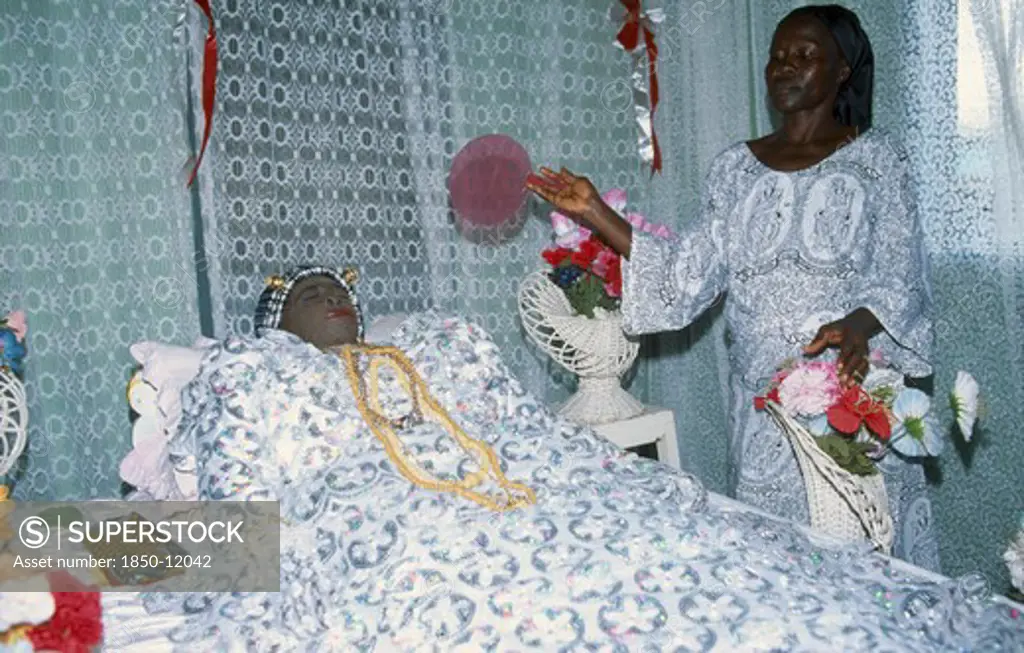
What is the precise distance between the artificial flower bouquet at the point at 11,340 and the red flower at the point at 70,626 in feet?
3.32

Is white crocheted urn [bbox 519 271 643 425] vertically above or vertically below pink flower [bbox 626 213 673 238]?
below

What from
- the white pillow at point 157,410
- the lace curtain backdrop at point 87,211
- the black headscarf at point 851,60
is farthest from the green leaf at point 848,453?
the lace curtain backdrop at point 87,211

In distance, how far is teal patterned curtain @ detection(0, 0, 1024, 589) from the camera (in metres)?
2.75

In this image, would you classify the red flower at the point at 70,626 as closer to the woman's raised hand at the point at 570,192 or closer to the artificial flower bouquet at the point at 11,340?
the artificial flower bouquet at the point at 11,340

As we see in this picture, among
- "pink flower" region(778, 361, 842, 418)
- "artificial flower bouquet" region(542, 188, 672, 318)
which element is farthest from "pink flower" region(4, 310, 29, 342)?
"pink flower" region(778, 361, 842, 418)

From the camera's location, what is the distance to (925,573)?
2.03 meters

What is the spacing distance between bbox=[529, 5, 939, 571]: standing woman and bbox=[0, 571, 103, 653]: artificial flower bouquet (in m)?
1.77

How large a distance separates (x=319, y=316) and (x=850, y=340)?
1.31 metres

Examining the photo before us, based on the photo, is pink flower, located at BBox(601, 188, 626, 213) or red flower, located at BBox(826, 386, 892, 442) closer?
red flower, located at BBox(826, 386, 892, 442)

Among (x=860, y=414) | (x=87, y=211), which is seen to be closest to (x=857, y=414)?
(x=860, y=414)

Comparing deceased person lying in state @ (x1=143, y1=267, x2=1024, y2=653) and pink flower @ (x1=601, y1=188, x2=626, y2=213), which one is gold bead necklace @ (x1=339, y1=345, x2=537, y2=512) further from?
pink flower @ (x1=601, y1=188, x2=626, y2=213)

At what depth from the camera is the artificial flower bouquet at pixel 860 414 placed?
2.24m

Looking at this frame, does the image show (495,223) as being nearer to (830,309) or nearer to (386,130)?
(386,130)

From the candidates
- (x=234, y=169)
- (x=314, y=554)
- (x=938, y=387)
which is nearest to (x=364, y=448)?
(x=314, y=554)
